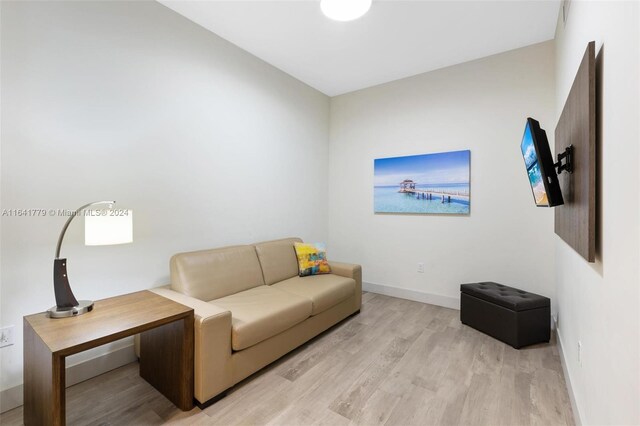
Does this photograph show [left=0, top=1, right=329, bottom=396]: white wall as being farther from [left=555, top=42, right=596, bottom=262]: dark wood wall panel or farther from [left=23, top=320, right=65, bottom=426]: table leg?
[left=555, top=42, right=596, bottom=262]: dark wood wall panel

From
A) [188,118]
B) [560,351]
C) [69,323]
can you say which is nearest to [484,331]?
[560,351]

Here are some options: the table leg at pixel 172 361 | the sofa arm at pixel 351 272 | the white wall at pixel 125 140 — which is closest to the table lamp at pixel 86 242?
the white wall at pixel 125 140

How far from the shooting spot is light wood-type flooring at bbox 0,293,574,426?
1698mm

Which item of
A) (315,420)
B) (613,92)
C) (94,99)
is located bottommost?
(315,420)

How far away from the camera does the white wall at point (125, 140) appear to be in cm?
178

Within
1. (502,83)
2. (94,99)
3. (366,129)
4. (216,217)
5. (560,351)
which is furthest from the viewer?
(366,129)

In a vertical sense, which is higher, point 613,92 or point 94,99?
point 94,99

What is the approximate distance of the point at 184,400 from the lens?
173 centimetres

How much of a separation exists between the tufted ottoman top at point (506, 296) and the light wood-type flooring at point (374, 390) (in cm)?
36

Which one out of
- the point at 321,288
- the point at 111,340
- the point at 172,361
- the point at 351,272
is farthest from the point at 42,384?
the point at 351,272

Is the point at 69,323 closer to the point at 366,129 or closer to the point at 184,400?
the point at 184,400

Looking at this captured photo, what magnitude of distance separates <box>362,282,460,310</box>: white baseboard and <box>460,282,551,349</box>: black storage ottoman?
62 centimetres

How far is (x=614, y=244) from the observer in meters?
1.04

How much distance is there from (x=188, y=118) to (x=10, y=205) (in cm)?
138
